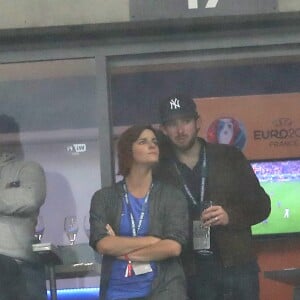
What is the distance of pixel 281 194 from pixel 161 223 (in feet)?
5.98

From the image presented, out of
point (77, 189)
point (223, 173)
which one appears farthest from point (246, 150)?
point (77, 189)

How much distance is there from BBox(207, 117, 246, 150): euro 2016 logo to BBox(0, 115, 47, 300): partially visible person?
4.14 feet

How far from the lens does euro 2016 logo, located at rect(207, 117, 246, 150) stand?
656 centimetres

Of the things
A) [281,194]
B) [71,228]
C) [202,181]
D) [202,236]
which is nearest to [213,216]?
[202,236]

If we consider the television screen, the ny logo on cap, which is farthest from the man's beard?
the television screen

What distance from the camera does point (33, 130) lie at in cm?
634

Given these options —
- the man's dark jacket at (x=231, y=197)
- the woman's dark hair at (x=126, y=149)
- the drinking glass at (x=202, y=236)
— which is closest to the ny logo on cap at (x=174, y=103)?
the man's dark jacket at (x=231, y=197)

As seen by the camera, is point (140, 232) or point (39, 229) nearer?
point (140, 232)

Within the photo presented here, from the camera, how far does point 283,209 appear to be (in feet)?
22.9

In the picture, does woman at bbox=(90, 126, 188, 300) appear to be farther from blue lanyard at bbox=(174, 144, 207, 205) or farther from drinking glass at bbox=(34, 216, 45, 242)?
drinking glass at bbox=(34, 216, 45, 242)

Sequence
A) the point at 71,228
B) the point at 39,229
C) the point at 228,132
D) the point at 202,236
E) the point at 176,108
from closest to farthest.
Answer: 1. the point at 202,236
2. the point at 176,108
3. the point at 39,229
4. the point at 71,228
5. the point at 228,132

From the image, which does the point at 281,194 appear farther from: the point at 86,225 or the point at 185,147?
the point at 86,225

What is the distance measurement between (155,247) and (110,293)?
36 centimetres

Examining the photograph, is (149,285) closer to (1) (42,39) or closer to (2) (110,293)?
(2) (110,293)
